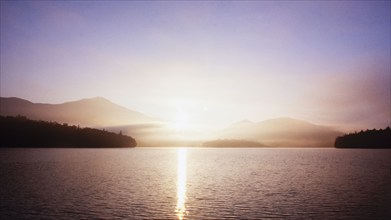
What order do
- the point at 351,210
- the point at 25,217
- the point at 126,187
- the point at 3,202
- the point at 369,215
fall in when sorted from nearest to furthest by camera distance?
the point at 25,217
the point at 369,215
the point at 351,210
the point at 3,202
the point at 126,187

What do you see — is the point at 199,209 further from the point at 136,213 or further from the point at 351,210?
the point at 351,210

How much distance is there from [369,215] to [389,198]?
17.7 metres

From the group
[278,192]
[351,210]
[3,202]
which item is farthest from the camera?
[278,192]

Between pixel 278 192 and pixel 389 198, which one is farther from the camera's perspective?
pixel 278 192

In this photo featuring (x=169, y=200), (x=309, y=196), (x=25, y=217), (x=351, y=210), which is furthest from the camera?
(x=309, y=196)

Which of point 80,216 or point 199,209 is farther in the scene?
point 199,209

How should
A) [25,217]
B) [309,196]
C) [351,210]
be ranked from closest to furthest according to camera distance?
[25,217], [351,210], [309,196]

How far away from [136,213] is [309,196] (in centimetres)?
3240

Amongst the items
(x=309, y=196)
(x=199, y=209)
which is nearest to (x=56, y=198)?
(x=199, y=209)

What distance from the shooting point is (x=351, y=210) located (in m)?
49.9

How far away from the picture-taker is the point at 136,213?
46844 millimetres

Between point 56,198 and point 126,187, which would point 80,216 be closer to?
point 56,198

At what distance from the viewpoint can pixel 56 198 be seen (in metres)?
58.4

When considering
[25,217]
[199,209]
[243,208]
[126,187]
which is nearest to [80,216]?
[25,217]
